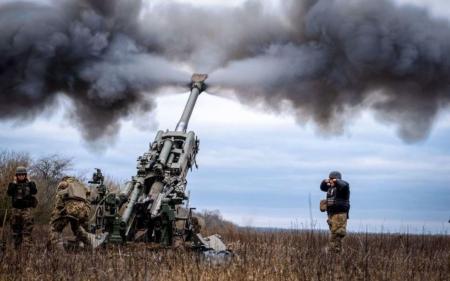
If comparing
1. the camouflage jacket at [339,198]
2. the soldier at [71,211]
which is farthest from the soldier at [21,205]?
the camouflage jacket at [339,198]

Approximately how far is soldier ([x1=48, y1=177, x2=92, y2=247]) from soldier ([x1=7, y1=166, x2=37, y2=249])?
3.80ft

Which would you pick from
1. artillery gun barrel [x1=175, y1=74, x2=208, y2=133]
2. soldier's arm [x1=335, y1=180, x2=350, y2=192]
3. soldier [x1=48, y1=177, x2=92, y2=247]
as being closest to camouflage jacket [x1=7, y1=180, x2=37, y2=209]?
soldier [x1=48, y1=177, x2=92, y2=247]

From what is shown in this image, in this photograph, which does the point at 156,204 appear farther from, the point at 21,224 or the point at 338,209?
the point at 338,209

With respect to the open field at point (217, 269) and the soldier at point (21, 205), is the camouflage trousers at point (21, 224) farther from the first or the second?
the open field at point (217, 269)

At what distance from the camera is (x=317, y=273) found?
828cm

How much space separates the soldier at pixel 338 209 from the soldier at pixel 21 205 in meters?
6.99

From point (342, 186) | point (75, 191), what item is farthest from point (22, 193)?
point (342, 186)

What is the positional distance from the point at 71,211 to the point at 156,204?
227 cm

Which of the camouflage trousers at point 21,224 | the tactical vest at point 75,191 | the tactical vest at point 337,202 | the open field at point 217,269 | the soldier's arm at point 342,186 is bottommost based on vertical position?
the open field at point 217,269

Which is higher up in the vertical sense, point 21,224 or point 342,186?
point 342,186

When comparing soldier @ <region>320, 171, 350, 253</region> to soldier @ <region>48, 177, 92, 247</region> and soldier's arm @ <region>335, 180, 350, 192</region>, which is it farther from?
soldier @ <region>48, 177, 92, 247</region>

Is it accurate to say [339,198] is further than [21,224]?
No

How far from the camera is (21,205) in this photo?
567 inches

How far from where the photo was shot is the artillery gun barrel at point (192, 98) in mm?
17172
